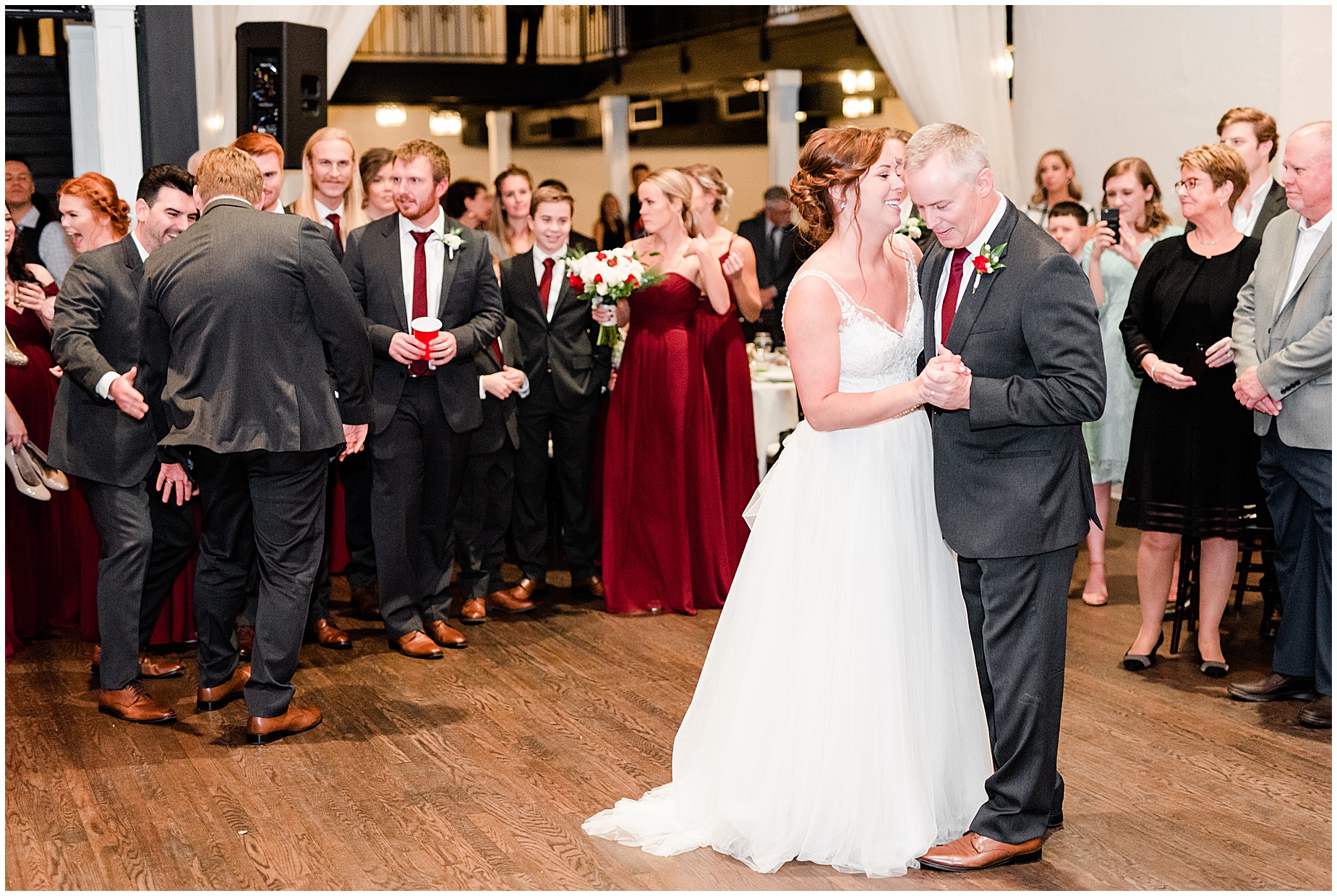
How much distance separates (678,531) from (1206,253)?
2311 millimetres

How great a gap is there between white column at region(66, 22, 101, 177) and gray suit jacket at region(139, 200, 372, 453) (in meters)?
2.58

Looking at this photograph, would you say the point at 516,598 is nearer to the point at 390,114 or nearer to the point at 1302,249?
the point at 1302,249

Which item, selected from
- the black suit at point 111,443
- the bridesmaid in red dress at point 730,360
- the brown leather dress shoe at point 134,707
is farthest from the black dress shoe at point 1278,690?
the black suit at point 111,443

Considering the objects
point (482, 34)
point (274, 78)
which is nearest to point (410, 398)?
point (274, 78)

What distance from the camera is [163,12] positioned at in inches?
223

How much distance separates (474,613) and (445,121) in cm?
1486

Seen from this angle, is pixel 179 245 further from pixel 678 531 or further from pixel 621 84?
pixel 621 84

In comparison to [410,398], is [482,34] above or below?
above

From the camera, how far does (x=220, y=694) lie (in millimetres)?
4215

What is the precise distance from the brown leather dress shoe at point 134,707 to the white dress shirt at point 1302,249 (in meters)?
3.71

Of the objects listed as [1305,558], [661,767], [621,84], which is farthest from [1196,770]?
[621,84]

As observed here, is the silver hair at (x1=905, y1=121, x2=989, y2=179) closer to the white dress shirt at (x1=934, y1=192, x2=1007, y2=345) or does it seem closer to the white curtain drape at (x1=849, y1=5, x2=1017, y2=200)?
the white dress shirt at (x1=934, y1=192, x2=1007, y2=345)

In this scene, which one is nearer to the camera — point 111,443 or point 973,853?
point 973,853

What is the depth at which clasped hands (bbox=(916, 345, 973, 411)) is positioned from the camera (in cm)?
273
